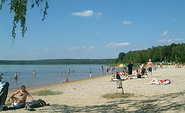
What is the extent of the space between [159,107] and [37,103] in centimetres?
446

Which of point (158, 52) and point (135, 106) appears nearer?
point (135, 106)

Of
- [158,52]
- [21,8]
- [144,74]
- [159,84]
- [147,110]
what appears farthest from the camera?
[158,52]

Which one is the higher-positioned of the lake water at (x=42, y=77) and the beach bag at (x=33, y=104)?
the beach bag at (x=33, y=104)

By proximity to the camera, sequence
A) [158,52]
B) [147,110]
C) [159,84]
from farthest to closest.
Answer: [158,52] → [159,84] → [147,110]

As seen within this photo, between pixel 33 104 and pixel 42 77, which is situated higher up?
pixel 33 104

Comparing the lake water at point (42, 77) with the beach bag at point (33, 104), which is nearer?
the beach bag at point (33, 104)

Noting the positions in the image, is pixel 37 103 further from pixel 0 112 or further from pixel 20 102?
pixel 0 112

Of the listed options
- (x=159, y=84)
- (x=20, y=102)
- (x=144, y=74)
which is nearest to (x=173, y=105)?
(x=20, y=102)

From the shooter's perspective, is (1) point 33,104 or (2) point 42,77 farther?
(2) point 42,77

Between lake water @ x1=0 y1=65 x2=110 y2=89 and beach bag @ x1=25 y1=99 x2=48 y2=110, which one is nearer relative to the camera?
beach bag @ x1=25 y1=99 x2=48 y2=110

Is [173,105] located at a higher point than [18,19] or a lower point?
lower

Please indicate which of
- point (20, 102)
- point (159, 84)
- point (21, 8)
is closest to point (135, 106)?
point (20, 102)

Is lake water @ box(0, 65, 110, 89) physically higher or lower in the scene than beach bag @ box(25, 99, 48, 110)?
lower

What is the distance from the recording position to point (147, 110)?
6.60 meters
